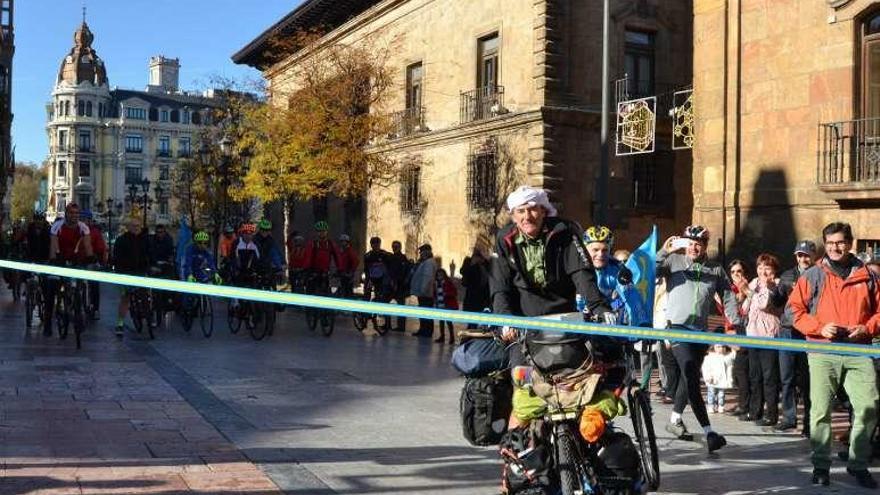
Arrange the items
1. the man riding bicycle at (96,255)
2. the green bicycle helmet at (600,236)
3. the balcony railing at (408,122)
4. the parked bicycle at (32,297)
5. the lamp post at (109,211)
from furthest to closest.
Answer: the lamp post at (109,211), the balcony railing at (408,122), the parked bicycle at (32,297), the man riding bicycle at (96,255), the green bicycle helmet at (600,236)

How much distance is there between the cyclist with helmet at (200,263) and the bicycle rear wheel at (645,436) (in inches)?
417

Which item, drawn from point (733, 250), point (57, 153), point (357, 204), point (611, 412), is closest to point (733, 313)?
point (611, 412)

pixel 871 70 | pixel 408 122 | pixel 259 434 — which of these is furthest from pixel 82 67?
pixel 259 434

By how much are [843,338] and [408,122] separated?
24.5 m

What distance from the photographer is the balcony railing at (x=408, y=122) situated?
97.2 feet

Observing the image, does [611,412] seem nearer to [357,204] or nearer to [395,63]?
[395,63]

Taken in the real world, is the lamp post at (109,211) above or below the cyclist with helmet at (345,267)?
above

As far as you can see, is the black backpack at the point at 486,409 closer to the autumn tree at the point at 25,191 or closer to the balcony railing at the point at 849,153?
the balcony railing at the point at 849,153

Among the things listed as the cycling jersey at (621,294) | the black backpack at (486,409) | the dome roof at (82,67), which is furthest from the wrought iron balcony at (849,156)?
the dome roof at (82,67)

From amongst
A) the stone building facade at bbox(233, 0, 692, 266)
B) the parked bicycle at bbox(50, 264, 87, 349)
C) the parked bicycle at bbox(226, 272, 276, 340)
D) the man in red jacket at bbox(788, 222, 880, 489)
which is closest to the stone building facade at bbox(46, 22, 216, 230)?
the stone building facade at bbox(233, 0, 692, 266)

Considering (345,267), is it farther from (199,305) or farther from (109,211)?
(109,211)

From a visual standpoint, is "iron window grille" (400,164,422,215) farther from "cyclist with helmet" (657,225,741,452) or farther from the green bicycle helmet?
the green bicycle helmet

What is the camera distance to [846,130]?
13.9m

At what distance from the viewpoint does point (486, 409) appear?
209 inches
